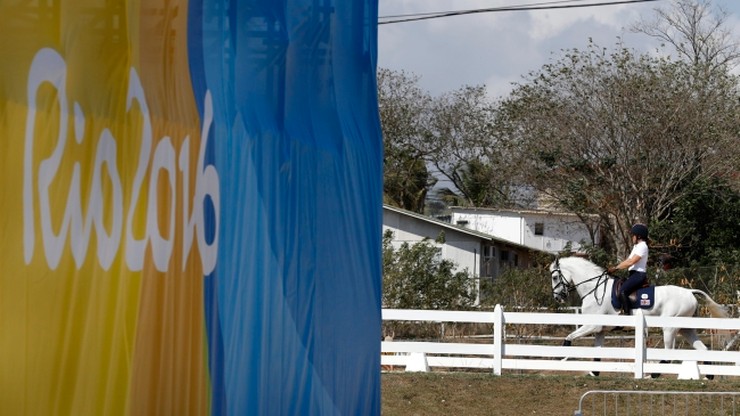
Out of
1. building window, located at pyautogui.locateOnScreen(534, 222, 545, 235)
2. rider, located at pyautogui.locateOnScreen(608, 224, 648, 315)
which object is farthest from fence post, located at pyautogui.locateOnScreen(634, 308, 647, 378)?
building window, located at pyautogui.locateOnScreen(534, 222, 545, 235)

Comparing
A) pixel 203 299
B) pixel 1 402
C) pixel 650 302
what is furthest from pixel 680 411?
pixel 1 402

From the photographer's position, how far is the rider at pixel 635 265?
18.8 metres

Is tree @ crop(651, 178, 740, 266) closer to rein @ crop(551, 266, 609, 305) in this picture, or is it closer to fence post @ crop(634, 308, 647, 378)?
rein @ crop(551, 266, 609, 305)

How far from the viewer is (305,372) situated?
5.85 meters

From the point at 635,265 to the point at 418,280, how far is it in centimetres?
686

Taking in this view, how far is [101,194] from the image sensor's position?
362 cm

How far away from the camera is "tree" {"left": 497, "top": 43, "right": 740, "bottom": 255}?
33562 mm

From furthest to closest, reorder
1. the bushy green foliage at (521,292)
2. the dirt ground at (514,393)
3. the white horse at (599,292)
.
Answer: the bushy green foliage at (521,292), the white horse at (599,292), the dirt ground at (514,393)

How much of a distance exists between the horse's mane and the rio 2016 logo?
16.6 m

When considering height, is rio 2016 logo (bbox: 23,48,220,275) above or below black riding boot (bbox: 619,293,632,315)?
above

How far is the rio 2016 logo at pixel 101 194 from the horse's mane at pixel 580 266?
16624mm

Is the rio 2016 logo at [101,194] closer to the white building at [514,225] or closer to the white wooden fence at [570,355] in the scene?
the white wooden fence at [570,355]

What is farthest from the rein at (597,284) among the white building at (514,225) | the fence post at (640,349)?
the white building at (514,225)

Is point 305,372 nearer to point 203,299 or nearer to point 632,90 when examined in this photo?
point 203,299
